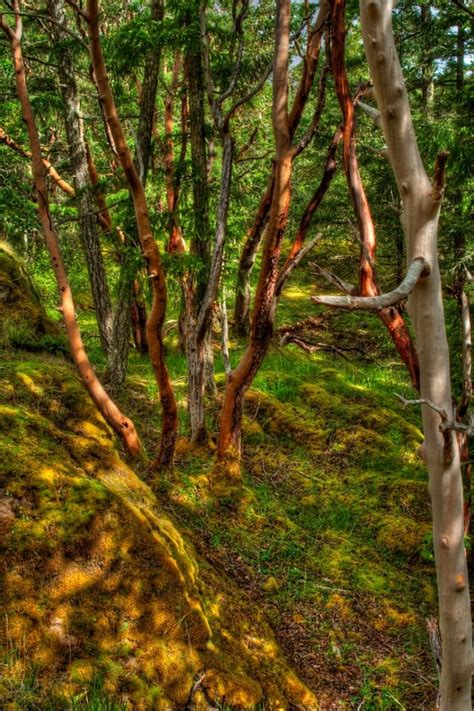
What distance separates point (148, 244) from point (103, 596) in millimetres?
2870

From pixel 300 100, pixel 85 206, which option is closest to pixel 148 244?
pixel 300 100

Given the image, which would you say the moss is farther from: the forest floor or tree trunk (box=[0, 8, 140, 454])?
tree trunk (box=[0, 8, 140, 454])

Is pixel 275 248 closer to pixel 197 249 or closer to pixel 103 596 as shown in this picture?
pixel 197 249

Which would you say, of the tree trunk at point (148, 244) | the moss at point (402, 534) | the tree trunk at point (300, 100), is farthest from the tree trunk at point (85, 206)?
the moss at point (402, 534)

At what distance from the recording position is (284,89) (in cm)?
461

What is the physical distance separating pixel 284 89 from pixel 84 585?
4149mm

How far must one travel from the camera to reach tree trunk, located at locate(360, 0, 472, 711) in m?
2.41

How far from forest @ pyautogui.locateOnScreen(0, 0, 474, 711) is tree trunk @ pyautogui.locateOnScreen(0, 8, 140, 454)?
3 cm

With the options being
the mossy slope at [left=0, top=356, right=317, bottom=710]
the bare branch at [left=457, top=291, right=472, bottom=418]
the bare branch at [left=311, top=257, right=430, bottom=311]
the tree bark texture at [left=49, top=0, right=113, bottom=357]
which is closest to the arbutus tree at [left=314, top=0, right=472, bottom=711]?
the bare branch at [left=311, top=257, right=430, bottom=311]

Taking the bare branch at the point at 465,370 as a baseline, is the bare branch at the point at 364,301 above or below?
above

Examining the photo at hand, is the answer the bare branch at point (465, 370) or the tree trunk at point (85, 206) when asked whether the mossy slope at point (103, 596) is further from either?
the tree trunk at point (85, 206)

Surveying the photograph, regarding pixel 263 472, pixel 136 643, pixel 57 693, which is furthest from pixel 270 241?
pixel 57 693

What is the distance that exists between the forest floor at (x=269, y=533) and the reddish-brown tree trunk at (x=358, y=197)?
45.8 inches

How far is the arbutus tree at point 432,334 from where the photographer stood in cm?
240
